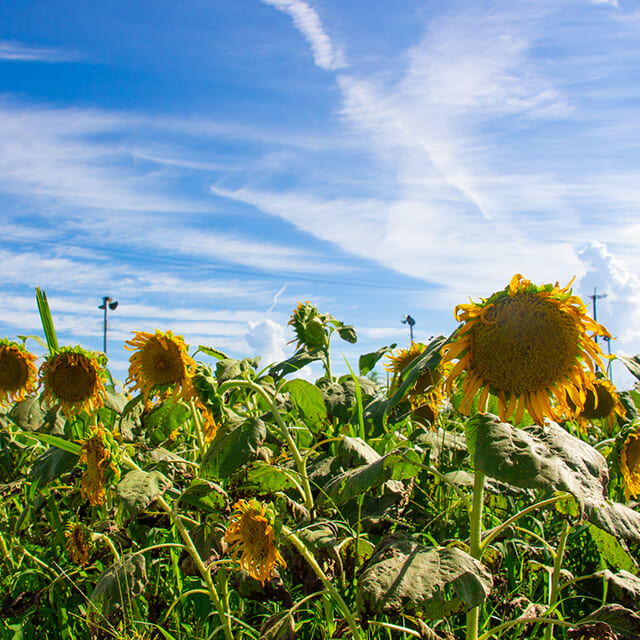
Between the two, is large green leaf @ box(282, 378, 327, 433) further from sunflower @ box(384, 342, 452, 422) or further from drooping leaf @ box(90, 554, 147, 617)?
drooping leaf @ box(90, 554, 147, 617)

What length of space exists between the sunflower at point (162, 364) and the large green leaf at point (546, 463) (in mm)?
1303

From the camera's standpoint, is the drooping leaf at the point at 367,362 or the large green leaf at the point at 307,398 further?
the drooping leaf at the point at 367,362

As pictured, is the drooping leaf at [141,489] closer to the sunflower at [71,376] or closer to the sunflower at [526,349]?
the sunflower at [71,376]

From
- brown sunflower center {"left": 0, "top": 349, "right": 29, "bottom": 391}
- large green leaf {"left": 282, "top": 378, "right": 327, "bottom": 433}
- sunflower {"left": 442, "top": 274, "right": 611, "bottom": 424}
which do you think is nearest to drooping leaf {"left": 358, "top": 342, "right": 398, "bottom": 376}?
large green leaf {"left": 282, "top": 378, "right": 327, "bottom": 433}

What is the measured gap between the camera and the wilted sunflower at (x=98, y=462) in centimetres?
215

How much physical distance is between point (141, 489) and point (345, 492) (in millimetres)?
741

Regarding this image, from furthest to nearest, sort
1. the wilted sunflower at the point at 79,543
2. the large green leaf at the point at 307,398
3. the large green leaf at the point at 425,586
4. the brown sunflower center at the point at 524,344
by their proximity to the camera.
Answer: the wilted sunflower at the point at 79,543 < the large green leaf at the point at 307,398 < the brown sunflower center at the point at 524,344 < the large green leaf at the point at 425,586

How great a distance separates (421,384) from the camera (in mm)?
2250

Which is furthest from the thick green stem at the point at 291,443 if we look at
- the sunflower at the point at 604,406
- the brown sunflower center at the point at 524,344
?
the sunflower at the point at 604,406

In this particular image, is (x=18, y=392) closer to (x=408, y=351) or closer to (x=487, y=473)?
(x=408, y=351)

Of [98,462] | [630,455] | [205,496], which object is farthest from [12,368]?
[630,455]

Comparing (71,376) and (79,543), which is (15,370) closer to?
(71,376)

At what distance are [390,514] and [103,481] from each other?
3.57ft

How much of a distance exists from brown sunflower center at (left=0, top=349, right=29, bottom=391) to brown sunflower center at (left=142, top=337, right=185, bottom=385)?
0.95m
